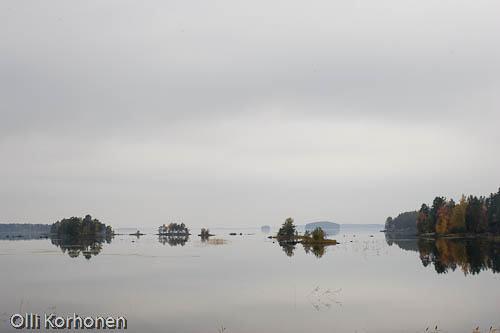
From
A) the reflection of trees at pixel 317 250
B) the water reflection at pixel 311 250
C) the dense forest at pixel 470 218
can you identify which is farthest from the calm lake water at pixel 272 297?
the dense forest at pixel 470 218

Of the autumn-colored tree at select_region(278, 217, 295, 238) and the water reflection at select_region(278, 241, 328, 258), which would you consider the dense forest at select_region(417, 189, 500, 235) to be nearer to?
the autumn-colored tree at select_region(278, 217, 295, 238)

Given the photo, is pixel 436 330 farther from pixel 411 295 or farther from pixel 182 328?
pixel 182 328

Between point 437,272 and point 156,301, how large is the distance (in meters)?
37.8

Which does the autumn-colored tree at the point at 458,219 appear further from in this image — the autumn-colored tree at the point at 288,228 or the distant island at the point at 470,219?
the autumn-colored tree at the point at 288,228

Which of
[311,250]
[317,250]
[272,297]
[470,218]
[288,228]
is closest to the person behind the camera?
[272,297]

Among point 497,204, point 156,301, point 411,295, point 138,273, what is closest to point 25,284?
point 138,273

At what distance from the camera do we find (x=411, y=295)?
1505 inches

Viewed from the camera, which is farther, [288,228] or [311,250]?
[288,228]

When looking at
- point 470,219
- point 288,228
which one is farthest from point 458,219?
point 288,228

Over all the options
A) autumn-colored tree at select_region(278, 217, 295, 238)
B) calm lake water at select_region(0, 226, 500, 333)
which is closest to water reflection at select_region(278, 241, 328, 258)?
calm lake water at select_region(0, 226, 500, 333)

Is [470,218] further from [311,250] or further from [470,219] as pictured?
[311,250]

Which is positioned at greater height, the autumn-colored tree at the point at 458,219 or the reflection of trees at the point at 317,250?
the autumn-colored tree at the point at 458,219

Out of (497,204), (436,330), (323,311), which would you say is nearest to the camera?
(436,330)

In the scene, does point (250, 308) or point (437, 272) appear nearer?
point (250, 308)
